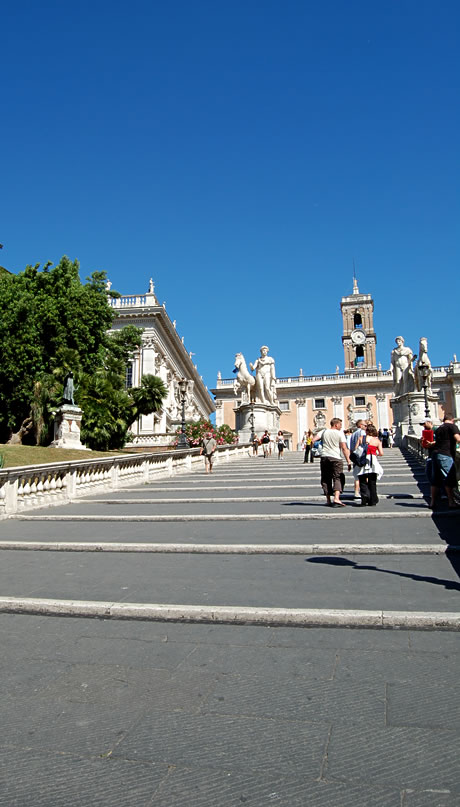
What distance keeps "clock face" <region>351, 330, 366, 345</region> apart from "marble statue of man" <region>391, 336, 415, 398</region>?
62.5m

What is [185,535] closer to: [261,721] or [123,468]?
[261,721]

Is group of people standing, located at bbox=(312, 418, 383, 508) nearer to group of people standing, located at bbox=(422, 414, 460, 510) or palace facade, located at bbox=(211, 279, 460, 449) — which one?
group of people standing, located at bbox=(422, 414, 460, 510)

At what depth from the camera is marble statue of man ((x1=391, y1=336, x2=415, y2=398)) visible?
2906 centimetres

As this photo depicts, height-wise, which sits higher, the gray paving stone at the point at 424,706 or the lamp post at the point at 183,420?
the lamp post at the point at 183,420

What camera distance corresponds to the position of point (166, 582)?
554cm

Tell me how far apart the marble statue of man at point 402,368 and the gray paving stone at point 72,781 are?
92.6 ft

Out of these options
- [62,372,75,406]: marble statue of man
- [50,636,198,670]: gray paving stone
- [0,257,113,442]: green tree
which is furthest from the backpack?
[0,257,113,442]: green tree

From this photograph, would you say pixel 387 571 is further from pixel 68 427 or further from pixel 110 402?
pixel 110 402

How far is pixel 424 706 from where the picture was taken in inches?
115

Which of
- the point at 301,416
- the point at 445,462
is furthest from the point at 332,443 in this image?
the point at 301,416

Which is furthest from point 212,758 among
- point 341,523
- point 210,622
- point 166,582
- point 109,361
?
point 109,361

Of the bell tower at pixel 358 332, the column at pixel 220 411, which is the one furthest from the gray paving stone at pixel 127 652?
the bell tower at pixel 358 332

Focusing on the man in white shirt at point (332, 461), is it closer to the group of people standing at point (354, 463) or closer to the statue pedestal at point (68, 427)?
the group of people standing at point (354, 463)

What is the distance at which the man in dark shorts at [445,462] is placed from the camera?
9.20 metres
